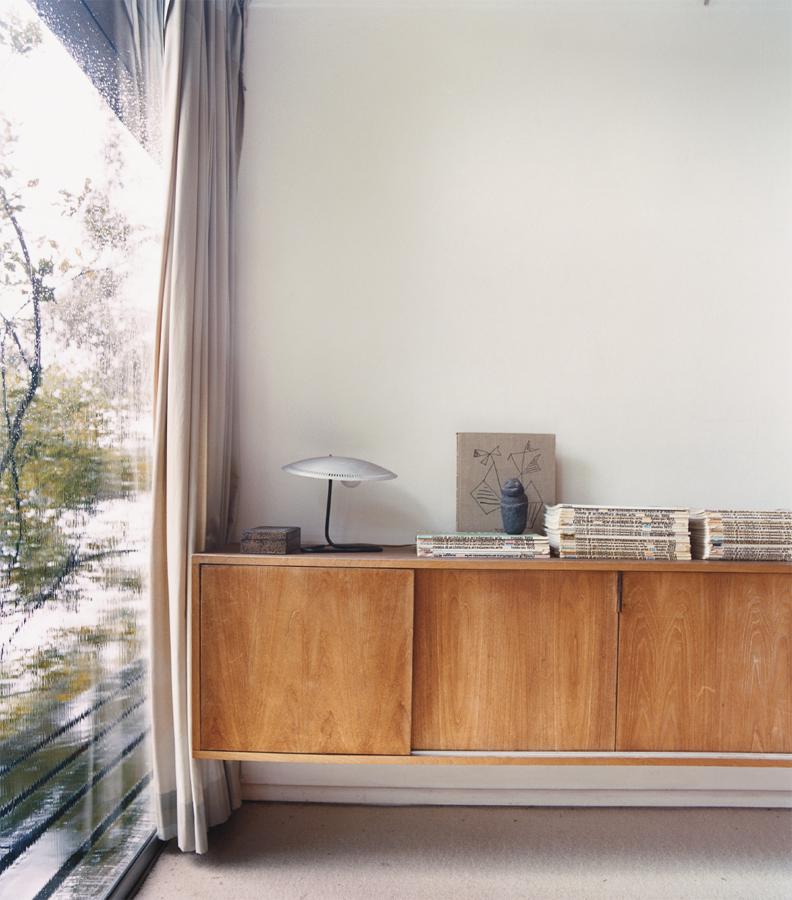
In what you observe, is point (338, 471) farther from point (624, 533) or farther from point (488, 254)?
point (488, 254)

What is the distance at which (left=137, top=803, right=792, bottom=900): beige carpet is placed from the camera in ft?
4.85

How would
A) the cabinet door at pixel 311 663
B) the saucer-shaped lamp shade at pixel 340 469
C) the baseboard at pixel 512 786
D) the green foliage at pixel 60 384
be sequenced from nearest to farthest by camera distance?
the green foliage at pixel 60 384 < the cabinet door at pixel 311 663 < the saucer-shaped lamp shade at pixel 340 469 < the baseboard at pixel 512 786

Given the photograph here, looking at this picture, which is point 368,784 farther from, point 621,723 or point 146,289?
point 146,289

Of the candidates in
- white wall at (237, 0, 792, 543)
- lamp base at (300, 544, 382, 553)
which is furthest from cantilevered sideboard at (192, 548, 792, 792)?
white wall at (237, 0, 792, 543)

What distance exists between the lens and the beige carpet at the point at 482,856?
1.48 metres

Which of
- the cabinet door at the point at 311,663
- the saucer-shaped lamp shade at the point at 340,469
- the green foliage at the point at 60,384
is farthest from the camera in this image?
the saucer-shaped lamp shade at the point at 340,469

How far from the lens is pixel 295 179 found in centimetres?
186

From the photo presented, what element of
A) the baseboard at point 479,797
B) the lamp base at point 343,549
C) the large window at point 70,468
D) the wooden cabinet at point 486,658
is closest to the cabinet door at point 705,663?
the wooden cabinet at point 486,658

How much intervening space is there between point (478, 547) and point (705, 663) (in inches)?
25.3

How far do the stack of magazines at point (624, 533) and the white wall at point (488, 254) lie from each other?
0.35 m

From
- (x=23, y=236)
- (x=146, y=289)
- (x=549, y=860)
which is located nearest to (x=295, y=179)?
(x=146, y=289)

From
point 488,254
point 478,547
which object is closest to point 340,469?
point 478,547

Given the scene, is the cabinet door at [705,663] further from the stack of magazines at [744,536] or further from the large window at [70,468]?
the large window at [70,468]

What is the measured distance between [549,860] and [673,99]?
2363 millimetres
